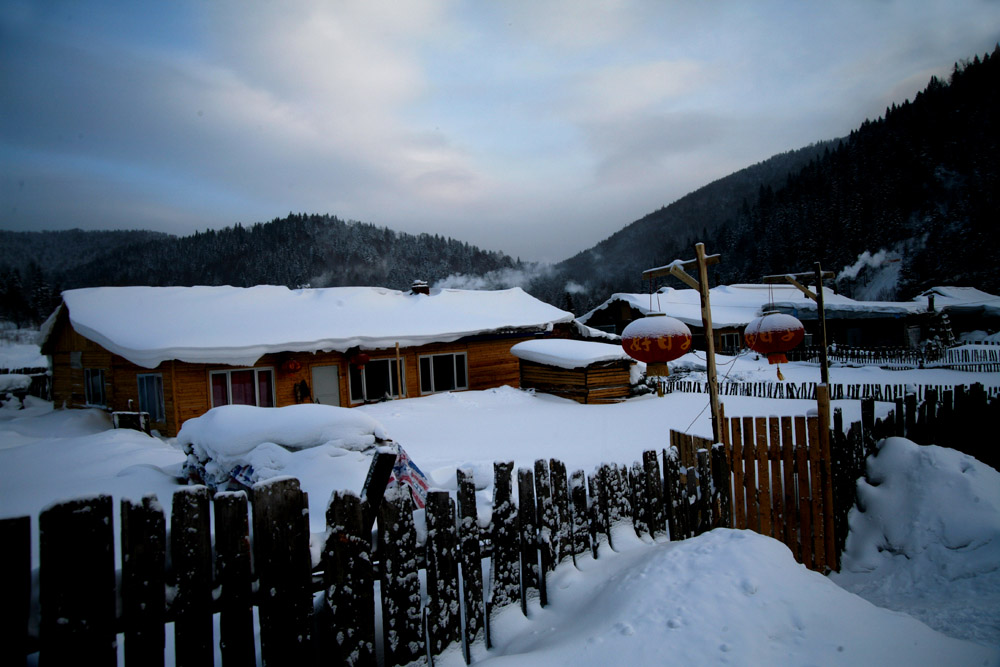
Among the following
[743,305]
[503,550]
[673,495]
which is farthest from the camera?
[743,305]

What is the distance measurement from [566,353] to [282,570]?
17.9 meters

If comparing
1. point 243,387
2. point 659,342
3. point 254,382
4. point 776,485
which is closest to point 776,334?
point 659,342

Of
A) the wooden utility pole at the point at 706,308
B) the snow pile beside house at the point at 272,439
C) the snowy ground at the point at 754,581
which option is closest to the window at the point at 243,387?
the snowy ground at the point at 754,581

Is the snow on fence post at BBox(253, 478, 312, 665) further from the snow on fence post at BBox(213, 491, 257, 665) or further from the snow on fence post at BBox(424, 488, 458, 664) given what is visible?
the snow on fence post at BBox(424, 488, 458, 664)

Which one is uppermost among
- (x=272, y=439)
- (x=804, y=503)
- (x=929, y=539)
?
(x=272, y=439)

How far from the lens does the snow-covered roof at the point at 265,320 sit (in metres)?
15.2

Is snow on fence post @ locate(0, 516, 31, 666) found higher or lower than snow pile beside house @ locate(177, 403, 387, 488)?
higher

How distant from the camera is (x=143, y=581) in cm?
Result: 206

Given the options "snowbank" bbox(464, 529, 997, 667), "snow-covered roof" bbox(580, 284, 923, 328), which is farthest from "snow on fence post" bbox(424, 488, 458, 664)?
"snow-covered roof" bbox(580, 284, 923, 328)

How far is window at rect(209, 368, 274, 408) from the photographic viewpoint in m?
16.0

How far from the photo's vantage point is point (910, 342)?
112 feet

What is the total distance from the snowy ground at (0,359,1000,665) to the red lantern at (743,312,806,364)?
4261mm

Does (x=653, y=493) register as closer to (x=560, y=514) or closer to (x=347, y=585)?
(x=560, y=514)

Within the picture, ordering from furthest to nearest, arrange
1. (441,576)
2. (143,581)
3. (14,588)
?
(441,576) → (143,581) → (14,588)
